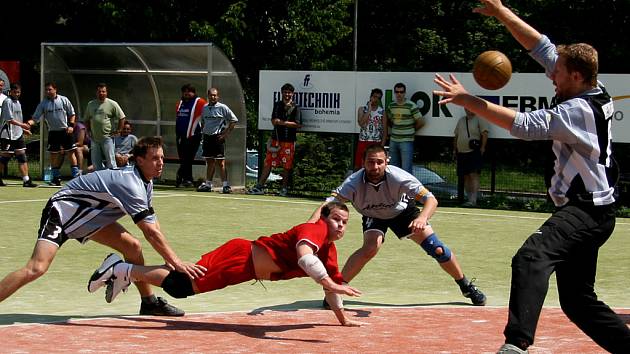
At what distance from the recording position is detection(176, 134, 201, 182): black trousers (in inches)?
875

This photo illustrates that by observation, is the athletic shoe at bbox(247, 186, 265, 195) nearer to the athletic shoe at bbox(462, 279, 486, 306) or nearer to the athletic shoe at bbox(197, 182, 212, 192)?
the athletic shoe at bbox(197, 182, 212, 192)

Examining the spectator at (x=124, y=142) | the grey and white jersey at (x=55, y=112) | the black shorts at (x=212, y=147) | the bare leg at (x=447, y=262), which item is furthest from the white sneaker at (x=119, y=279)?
the grey and white jersey at (x=55, y=112)

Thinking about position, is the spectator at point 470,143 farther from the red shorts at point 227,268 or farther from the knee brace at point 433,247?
the red shorts at point 227,268

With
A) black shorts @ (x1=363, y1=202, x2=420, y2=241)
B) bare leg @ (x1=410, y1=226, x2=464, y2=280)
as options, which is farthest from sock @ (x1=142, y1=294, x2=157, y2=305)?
bare leg @ (x1=410, y1=226, x2=464, y2=280)

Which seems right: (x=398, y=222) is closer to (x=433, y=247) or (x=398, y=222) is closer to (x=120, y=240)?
(x=433, y=247)

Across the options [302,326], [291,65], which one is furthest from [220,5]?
[302,326]

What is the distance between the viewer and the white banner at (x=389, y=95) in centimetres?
1856

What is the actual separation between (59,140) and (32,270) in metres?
14.2

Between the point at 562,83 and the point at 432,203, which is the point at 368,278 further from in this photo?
the point at 562,83

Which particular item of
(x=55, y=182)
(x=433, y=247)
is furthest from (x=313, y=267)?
(x=55, y=182)

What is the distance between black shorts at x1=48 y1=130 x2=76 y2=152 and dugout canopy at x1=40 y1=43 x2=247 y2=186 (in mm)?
2102

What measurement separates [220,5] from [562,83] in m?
33.3

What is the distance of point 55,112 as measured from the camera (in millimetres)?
21812

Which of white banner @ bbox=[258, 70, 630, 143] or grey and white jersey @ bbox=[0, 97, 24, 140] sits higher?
white banner @ bbox=[258, 70, 630, 143]
